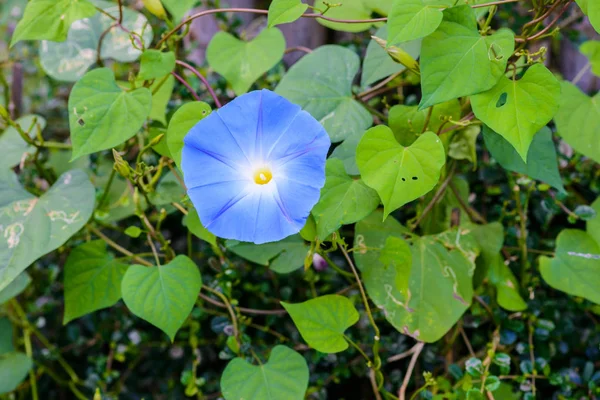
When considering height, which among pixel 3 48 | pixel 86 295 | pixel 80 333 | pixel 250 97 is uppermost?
pixel 250 97

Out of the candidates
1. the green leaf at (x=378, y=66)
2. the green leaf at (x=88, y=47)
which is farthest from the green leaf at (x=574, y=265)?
the green leaf at (x=88, y=47)

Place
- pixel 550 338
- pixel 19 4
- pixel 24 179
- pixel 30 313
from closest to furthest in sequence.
Answer: pixel 550 338
pixel 24 179
pixel 30 313
pixel 19 4

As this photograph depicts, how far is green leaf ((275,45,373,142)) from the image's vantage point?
0.96 meters

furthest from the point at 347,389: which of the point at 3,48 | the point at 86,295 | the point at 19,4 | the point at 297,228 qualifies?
the point at 3,48

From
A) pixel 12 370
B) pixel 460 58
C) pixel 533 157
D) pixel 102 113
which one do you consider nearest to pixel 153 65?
pixel 102 113

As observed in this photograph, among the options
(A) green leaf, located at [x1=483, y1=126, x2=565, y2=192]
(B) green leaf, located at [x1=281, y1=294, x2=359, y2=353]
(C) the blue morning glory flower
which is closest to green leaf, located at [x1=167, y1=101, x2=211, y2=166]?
(C) the blue morning glory flower

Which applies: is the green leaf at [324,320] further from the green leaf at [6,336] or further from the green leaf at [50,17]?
the green leaf at [6,336]

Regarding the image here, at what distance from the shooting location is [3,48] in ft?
6.97

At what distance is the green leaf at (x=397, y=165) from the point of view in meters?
0.74

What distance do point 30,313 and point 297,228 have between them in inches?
40.3

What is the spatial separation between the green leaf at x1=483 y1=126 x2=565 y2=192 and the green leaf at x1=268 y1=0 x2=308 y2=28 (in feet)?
1.09

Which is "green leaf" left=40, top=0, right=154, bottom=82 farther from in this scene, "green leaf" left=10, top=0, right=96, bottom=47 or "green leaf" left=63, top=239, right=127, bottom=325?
"green leaf" left=63, top=239, right=127, bottom=325

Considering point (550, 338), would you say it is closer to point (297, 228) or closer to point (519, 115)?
point (519, 115)

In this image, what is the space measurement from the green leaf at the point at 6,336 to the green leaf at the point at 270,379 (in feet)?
2.40
